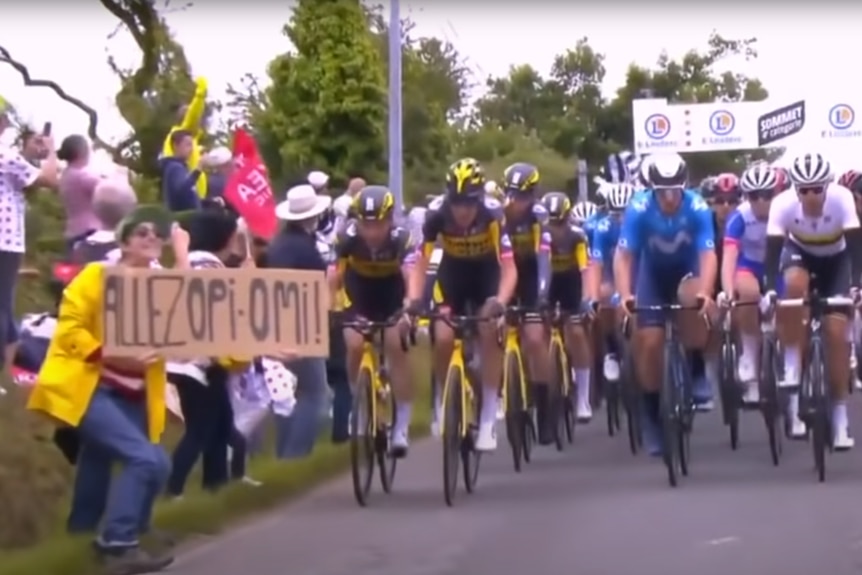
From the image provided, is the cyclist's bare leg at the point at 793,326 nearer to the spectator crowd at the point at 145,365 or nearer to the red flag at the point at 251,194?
the spectator crowd at the point at 145,365

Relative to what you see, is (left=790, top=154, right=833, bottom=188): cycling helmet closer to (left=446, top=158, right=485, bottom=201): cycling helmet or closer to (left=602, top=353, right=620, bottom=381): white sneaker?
(left=446, top=158, right=485, bottom=201): cycling helmet

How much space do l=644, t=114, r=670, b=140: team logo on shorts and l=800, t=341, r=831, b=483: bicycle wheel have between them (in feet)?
123

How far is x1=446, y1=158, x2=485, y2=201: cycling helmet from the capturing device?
13195mm

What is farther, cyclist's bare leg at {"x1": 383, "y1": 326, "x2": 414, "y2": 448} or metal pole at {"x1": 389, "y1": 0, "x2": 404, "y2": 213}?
metal pole at {"x1": 389, "y1": 0, "x2": 404, "y2": 213}

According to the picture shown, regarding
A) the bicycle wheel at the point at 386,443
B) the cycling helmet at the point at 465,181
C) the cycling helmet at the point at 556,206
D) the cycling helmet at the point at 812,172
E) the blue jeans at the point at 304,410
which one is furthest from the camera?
the cycling helmet at the point at 556,206

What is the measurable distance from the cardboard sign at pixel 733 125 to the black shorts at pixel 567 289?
1254 inches

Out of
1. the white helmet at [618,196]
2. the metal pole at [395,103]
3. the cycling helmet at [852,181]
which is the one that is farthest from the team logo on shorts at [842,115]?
the white helmet at [618,196]

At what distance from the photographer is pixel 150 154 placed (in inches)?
1220

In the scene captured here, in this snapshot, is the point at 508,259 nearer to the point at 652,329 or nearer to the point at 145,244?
the point at 652,329

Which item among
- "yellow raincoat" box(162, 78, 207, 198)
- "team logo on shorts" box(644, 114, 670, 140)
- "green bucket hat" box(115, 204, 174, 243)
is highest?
"team logo on shorts" box(644, 114, 670, 140)

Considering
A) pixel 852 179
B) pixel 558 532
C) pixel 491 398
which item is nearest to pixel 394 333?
pixel 491 398

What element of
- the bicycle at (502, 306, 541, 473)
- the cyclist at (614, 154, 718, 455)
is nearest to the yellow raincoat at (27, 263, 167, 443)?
the cyclist at (614, 154, 718, 455)

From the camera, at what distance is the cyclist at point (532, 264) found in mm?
15320

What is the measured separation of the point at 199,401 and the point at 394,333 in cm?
156
